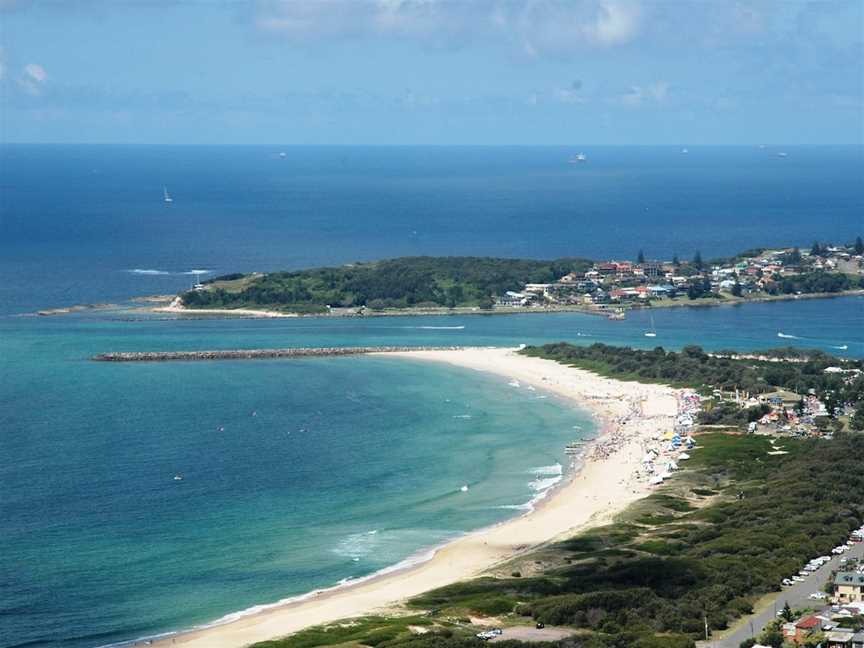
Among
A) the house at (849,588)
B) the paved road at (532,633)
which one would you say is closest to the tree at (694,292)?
the house at (849,588)

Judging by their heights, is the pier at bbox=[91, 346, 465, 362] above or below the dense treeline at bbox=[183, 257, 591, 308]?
below

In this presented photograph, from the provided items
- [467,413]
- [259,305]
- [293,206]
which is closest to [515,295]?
[259,305]

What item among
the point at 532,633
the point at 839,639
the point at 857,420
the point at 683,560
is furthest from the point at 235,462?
the point at 839,639

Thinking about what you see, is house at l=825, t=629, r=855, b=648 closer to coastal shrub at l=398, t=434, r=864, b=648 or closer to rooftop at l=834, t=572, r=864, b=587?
coastal shrub at l=398, t=434, r=864, b=648

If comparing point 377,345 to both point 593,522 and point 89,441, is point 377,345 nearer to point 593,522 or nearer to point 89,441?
point 89,441

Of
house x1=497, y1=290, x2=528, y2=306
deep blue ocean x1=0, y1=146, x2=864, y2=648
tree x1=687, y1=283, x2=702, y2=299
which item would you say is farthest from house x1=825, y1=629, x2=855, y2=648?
tree x1=687, y1=283, x2=702, y2=299
